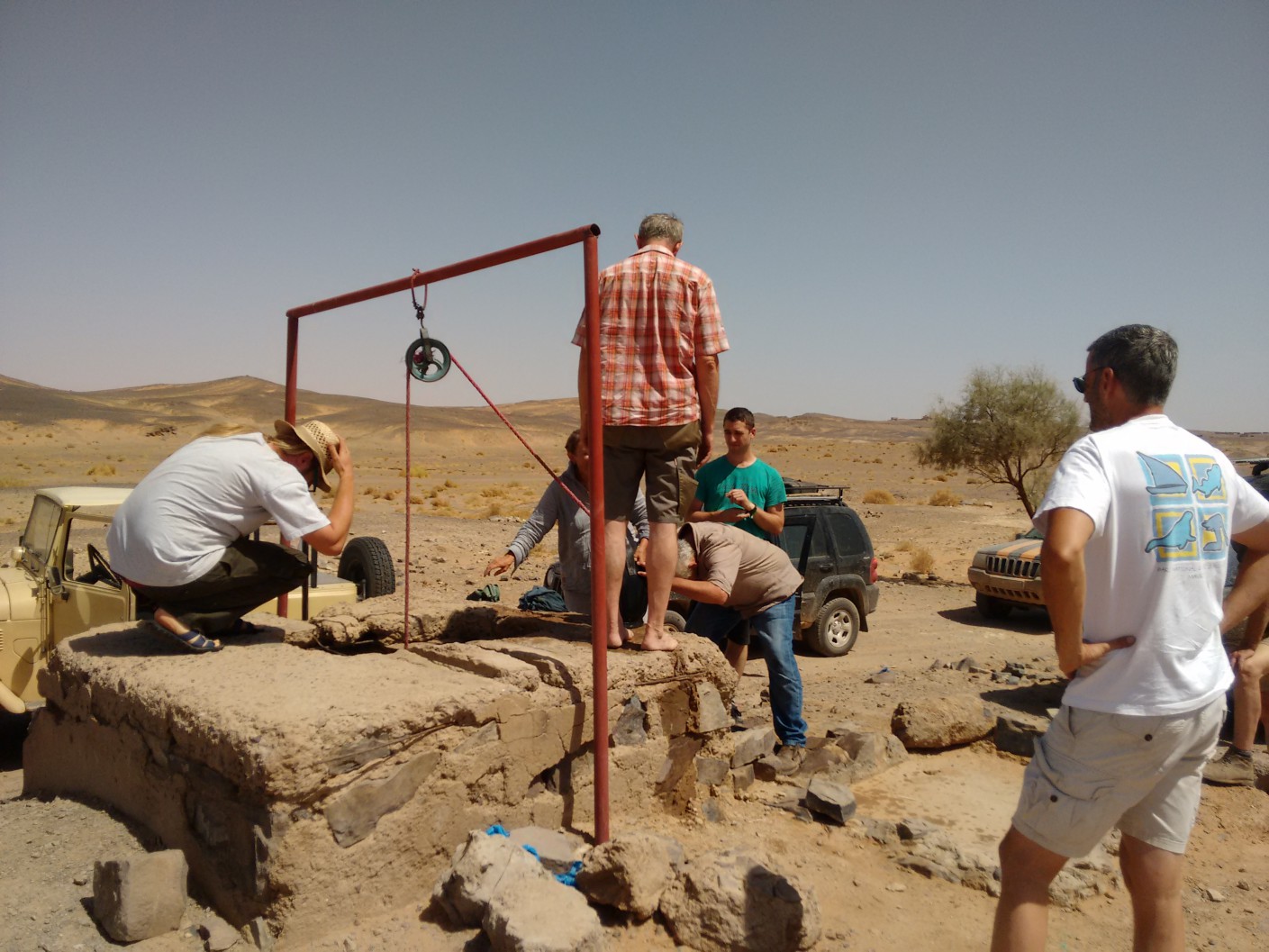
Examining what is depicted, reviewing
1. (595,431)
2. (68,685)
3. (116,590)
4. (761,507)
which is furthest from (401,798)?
(116,590)

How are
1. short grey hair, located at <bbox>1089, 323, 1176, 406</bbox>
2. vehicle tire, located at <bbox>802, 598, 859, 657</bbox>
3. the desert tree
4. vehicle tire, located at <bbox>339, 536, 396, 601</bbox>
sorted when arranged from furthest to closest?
the desert tree → vehicle tire, located at <bbox>802, 598, 859, 657</bbox> → vehicle tire, located at <bbox>339, 536, 396, 601</bbox> → short grey hair, located at <bbox>1089, 323, 1176, 406</bbox>

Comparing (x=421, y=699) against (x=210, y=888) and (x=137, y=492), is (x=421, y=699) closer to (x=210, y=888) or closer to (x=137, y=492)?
(x=210, y=888)

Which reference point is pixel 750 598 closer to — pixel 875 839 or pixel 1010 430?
pixel 875 839

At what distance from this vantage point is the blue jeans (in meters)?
5.25

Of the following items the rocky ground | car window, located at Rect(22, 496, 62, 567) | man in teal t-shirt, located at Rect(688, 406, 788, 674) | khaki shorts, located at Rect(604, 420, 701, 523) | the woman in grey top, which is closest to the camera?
the rocky ground

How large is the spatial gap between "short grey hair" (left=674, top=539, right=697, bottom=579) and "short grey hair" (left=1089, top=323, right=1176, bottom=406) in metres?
2.61

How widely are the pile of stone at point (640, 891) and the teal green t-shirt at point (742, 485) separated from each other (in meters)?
2.68

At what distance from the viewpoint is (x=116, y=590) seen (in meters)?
5.93

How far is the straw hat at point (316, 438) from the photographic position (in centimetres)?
402

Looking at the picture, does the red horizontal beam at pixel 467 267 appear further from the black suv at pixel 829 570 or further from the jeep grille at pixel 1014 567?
the jeep grille at pixel 1014 567

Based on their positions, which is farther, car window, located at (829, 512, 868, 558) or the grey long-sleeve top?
car window, located at (829, 512, 868, 558)

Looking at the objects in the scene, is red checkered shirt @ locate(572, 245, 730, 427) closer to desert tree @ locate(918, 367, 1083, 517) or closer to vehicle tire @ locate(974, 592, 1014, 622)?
vehicle tire @ locate(974, 592, 1014, 622)

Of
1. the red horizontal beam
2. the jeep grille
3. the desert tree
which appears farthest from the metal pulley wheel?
the desert tree

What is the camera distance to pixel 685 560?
4.88 meters
